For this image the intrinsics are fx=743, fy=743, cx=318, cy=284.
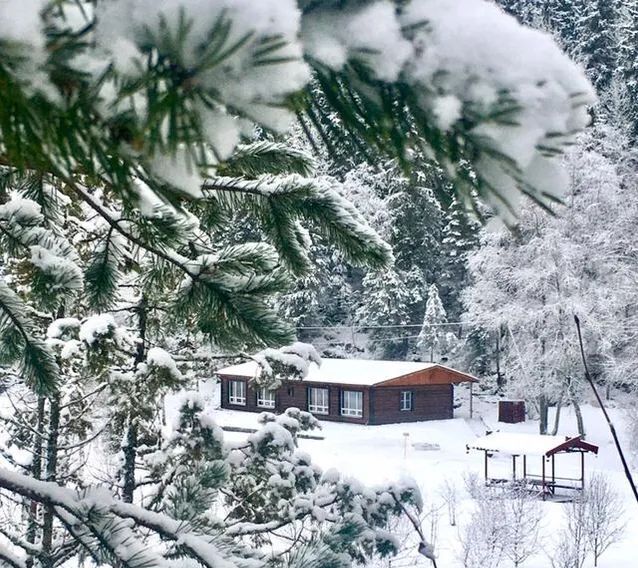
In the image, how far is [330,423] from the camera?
69.4 ft

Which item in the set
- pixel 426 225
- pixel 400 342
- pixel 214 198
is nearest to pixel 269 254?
pixel 214 198

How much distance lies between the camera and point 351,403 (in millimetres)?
21219

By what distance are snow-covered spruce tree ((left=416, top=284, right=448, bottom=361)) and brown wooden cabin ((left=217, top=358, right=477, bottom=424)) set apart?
1859 mm

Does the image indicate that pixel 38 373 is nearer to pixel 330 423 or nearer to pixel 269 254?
pixel 269 254

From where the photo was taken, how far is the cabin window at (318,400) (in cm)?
2155

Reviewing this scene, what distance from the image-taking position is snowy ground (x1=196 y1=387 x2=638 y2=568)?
34.7 feet

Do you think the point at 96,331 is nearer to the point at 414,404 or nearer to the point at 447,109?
the point at 447,109

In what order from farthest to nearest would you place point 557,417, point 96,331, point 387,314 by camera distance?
point 387,314
point 557,417
point 96,331

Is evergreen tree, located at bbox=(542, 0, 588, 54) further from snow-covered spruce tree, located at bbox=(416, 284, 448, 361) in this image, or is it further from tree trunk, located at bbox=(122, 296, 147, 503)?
tree trunk, located at bbox=(122, 296, 147, 503)

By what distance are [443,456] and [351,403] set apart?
4.81 metres

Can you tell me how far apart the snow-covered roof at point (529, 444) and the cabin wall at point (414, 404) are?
22.0ft

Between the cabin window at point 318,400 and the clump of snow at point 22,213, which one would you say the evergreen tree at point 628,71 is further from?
the clump of snow at point 22,213

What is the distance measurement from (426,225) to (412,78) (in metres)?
23.4

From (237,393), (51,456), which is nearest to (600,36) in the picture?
(237,393)
